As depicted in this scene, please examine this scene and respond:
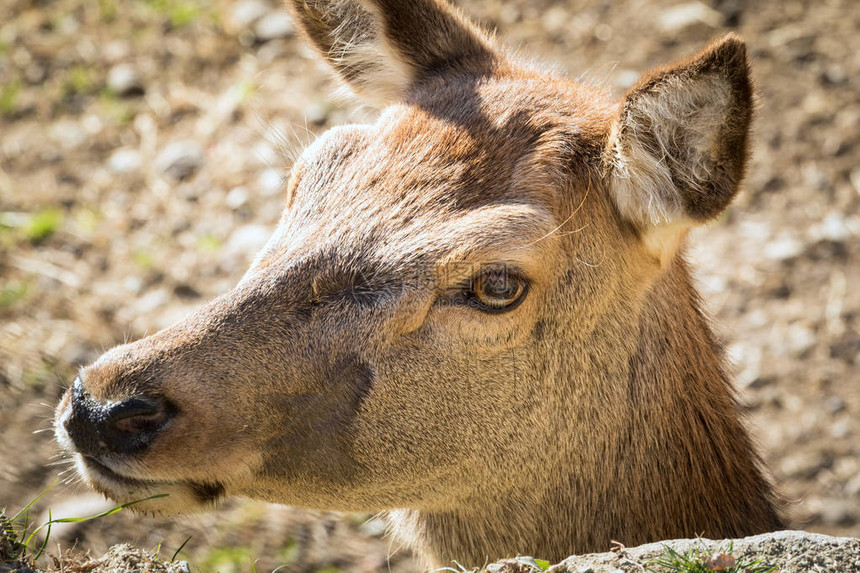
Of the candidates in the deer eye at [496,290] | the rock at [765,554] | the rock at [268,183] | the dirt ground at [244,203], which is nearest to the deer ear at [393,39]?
the dirt ground at [244,203]

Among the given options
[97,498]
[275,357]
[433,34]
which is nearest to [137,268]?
[97,498]

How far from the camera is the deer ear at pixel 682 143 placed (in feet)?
10.1

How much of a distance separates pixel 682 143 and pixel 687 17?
5.44 metres

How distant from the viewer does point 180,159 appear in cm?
783

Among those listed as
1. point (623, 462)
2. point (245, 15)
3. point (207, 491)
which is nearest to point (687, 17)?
point (245, 15)

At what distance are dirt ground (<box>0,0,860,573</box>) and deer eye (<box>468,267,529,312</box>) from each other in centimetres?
148

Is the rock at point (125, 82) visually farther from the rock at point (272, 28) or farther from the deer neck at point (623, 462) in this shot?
the deer neck at point (623, 462)

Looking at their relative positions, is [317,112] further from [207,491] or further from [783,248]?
[207,491]

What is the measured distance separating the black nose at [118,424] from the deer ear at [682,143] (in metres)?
1.86

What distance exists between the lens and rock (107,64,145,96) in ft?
27.6

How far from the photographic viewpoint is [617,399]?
12.0 ft

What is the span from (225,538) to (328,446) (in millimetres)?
2247

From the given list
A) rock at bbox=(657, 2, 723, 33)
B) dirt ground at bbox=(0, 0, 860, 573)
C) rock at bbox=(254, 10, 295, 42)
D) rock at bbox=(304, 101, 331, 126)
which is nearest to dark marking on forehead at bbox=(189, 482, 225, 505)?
dirt ground at bbox=(0, 0, 860, 573)

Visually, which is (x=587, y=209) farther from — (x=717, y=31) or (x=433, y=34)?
(x=717, y=31)
